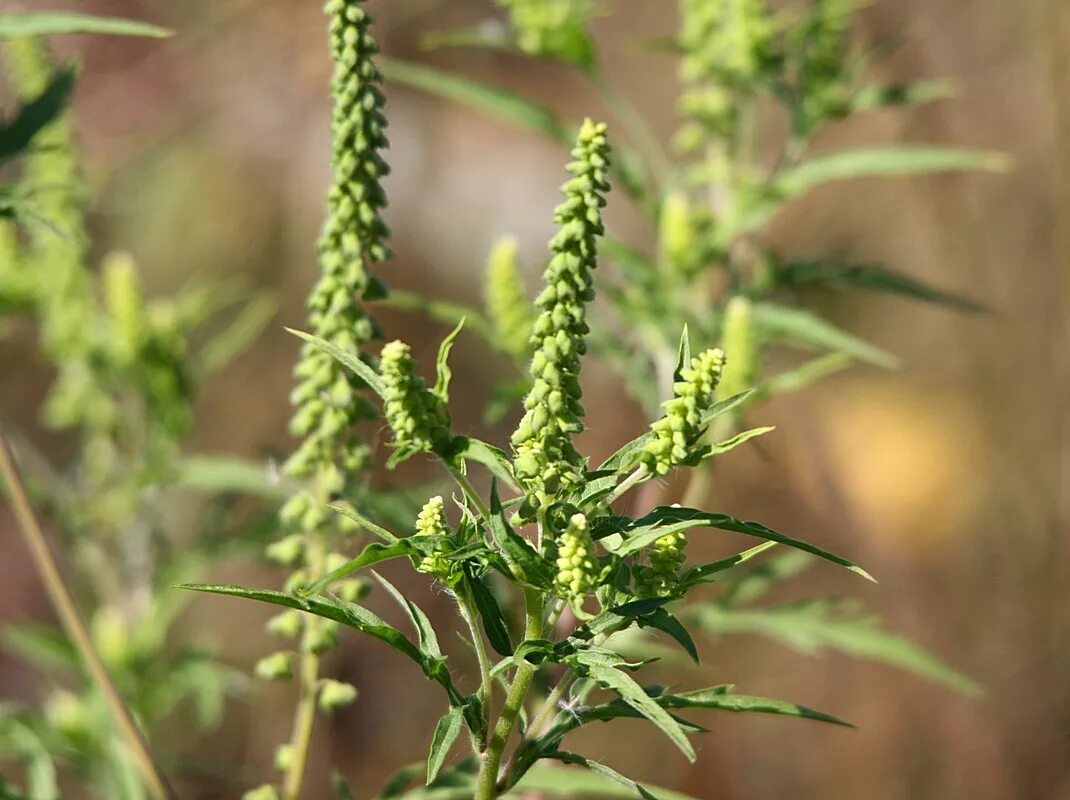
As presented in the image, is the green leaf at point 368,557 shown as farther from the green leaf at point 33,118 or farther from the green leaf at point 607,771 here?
the green leaf at point 33,118

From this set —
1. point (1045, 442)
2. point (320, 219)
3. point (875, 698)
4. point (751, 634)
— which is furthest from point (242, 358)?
point (1045, 442)

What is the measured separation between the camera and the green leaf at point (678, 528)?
1102 mm

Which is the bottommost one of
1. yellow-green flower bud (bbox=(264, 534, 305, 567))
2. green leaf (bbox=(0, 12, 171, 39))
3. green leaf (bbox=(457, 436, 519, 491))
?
yellow-green flower bud (bbox=(264, 534, 305, 567))

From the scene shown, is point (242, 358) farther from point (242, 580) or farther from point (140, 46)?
point (140, 46)

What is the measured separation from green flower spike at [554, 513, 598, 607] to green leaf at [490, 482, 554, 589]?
0.02 m

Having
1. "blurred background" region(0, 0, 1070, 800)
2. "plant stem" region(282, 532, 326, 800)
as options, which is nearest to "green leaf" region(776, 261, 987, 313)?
"plant stem" region(282, 532, 326, 800)

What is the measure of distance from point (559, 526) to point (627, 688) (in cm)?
19

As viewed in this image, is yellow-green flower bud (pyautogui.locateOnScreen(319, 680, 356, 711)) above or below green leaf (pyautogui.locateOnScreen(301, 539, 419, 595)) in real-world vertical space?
below

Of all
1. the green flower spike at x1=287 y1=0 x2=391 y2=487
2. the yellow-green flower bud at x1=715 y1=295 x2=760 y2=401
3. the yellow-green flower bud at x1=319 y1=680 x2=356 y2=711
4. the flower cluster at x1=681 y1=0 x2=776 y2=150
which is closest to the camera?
the green flower spike at x1=287 y1=0 x2=391 y2=487

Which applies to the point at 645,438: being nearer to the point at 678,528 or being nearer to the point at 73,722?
the point at 678,528

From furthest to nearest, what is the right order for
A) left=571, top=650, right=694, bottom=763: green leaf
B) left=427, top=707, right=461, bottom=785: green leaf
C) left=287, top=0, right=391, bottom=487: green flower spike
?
left=287, top=0, right=391, bottom=487: green flower spike < left=427, top=707, right=461, bottom=785: green leaf < left=571, top=650, right=694, bottom=763: green leaf

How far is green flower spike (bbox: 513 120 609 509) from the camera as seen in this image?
113cm

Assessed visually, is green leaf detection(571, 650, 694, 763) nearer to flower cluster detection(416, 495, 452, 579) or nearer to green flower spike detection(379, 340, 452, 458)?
flower cluster detection(416, 495, 452, 579)

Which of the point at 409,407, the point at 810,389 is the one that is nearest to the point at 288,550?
the point at 409,407
